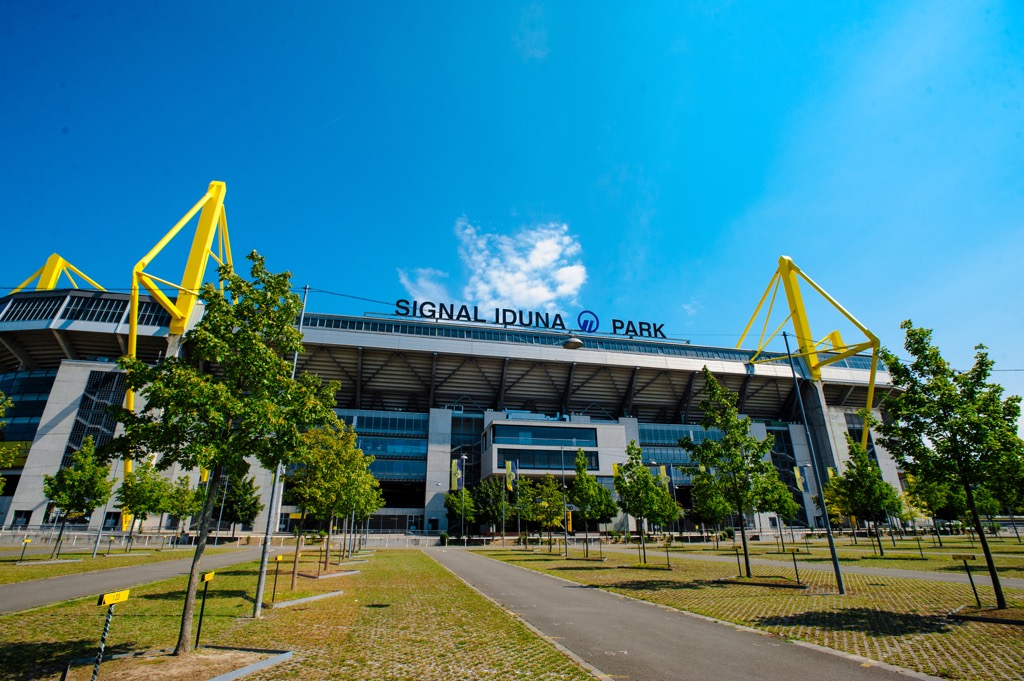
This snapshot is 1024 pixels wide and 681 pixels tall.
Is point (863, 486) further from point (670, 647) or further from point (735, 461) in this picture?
point (670, 647)

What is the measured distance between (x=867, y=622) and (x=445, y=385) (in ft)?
243

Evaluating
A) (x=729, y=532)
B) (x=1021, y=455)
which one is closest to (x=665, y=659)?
(x=1021, y=455)

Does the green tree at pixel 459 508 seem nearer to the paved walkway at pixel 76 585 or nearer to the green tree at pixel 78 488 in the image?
the green tree at pixel 78 488

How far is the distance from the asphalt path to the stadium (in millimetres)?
45967

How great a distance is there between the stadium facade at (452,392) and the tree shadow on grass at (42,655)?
5355cm

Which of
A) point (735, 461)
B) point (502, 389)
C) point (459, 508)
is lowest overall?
point (459, 508)

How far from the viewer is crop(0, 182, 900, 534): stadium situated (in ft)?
207

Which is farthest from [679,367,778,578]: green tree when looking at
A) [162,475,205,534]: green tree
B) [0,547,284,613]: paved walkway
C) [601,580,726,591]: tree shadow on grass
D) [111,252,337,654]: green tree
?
[162,475,205,534]: green tree

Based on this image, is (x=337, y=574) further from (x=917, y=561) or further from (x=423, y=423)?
(x=423, y=423)

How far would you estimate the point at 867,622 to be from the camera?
11594 mm

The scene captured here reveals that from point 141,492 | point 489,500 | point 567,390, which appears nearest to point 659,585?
point 141,492

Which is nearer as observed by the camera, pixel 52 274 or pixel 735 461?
pixel 735 461

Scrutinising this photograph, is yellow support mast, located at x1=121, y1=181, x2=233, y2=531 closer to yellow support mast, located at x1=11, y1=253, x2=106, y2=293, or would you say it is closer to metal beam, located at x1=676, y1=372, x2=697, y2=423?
yellow support mast, located at x1=11, y1=253, x2=106, y2=293

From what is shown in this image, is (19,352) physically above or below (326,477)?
above
